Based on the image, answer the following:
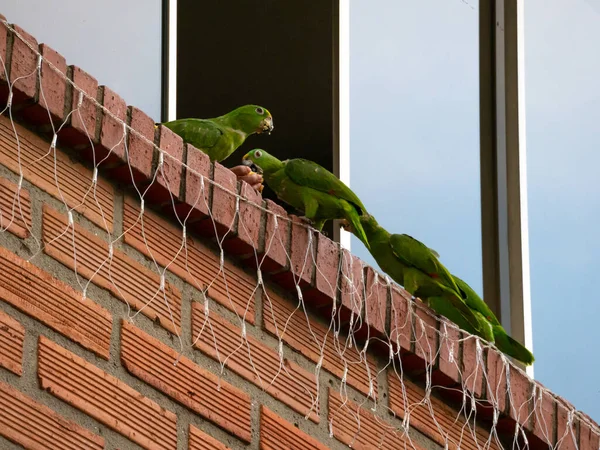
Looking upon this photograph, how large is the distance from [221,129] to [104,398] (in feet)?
4.47

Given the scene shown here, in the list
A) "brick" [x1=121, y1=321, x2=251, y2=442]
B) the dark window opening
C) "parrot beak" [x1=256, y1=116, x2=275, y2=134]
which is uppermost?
the dark window opening

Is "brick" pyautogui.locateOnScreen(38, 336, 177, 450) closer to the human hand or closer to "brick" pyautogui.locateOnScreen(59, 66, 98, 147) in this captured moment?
"brick" pyautogui.locateOnScreen(59, 66, 98, 147)

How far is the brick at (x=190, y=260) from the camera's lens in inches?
125

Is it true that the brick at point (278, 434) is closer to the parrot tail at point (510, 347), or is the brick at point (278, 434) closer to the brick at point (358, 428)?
the brick at point (358, 428)

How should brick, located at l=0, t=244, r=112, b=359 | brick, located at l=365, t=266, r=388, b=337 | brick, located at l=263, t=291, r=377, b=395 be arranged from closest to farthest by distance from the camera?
brick, located at l=0, t=244, r=112, b=359
brick, located at l=263, t=291, r=377, b=395
brick, located at l=365, t=266, r=388, b=337

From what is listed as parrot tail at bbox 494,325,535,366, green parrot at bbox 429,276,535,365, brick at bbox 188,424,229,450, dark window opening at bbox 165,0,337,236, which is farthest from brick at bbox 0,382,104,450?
dark window opening at bbox 165,0,337,236

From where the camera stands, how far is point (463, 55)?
5.83m

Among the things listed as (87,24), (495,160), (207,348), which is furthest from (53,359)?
(495,160)

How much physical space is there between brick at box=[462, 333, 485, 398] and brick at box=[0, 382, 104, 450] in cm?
152

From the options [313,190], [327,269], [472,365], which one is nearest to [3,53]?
[327,269]

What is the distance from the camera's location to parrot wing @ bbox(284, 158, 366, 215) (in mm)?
3957

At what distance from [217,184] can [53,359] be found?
798mm

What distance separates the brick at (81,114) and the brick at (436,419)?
49.4 inches

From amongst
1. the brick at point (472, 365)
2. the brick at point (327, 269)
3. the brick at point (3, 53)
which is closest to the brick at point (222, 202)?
the brick at point (327, 269)
